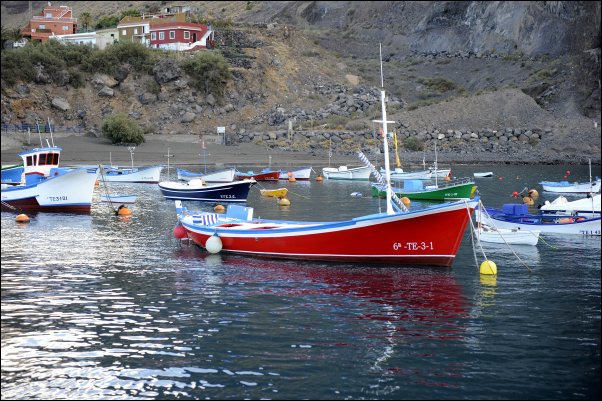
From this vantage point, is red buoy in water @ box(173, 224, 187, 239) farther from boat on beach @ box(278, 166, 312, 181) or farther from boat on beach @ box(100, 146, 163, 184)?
boat on beach @ box(278, 166, 312, 181)

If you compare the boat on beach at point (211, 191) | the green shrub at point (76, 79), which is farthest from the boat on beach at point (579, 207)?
the green shrub at point (76, 79)

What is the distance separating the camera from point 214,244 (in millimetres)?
35750

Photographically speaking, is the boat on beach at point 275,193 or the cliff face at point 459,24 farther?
the cliff face at point 459,24

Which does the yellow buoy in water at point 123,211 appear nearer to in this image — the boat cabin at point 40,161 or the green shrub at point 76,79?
the boat cabin at point 40,161

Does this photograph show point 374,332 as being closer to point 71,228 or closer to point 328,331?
point 328,331

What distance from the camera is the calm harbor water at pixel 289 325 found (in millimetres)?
19109

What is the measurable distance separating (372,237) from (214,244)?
7.45 m

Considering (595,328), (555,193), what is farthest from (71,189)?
(555,193)

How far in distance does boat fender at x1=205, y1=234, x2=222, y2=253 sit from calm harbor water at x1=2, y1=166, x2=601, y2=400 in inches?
15.4

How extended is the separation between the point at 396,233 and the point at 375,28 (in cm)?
14265

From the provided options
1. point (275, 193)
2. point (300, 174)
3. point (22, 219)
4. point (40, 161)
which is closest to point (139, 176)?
point (300, 174)

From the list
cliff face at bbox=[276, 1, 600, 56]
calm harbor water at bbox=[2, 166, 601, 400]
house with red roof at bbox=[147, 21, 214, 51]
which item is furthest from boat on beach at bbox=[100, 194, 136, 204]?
cliff face at bbox=[276, 1, 600, 56]

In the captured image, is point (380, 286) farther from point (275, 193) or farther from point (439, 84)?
point (439, 84)

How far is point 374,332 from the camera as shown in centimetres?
2339
